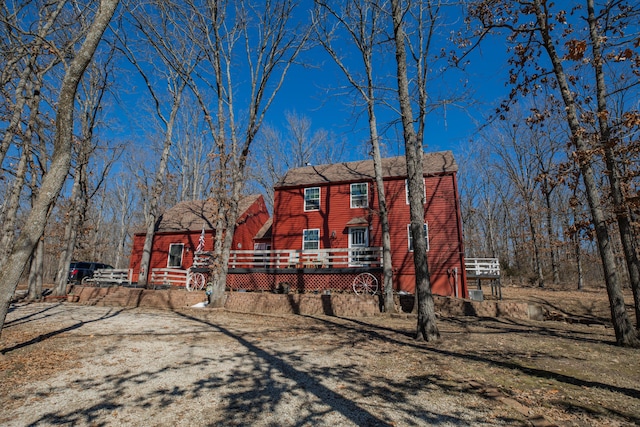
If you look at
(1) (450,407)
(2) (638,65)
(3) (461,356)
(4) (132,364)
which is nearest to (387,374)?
(1) (450,407)

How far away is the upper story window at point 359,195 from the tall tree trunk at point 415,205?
914 centimetres

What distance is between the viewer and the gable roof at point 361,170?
16328mm

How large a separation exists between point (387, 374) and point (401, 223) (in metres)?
12.0

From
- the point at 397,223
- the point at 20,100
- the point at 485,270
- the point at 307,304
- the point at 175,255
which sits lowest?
the point at 307,304

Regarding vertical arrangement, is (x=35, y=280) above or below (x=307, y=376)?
above

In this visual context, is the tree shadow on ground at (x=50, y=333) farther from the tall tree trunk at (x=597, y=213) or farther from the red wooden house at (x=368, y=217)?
the tall tree trunk at (x=597, y=213)

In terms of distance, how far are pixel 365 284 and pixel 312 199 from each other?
6559mm

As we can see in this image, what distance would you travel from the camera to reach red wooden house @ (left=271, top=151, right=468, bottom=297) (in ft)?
47.5

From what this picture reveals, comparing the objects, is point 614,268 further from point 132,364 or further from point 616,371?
point 132,364

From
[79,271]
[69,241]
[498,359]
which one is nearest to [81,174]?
[69,241]

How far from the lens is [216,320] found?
8617 mm

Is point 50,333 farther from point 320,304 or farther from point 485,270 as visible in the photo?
point 485,270

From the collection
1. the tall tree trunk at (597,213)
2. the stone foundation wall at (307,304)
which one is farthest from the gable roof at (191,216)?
the tall tree trunk at (597,213)

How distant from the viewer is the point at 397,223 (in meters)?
15.9
